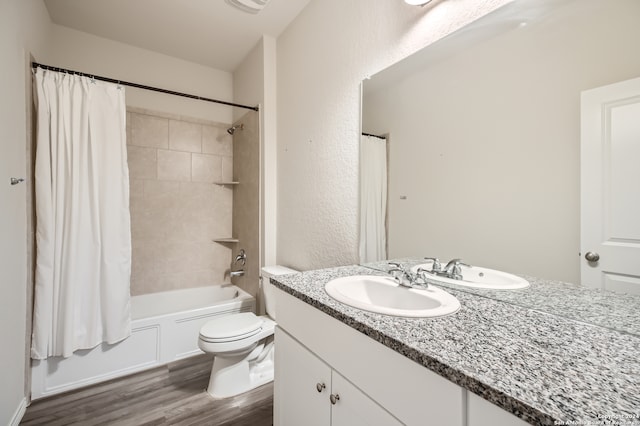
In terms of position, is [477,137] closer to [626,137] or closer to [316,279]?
[626,137]

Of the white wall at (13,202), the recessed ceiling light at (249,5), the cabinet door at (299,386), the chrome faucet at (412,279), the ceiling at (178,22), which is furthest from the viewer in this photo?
the ceiling at (178,22)

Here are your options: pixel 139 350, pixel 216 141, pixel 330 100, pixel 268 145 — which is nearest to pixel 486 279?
pixel 330 100

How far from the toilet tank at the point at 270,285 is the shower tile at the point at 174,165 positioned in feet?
4.34

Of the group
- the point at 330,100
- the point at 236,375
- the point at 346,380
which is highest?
the point at 330,100

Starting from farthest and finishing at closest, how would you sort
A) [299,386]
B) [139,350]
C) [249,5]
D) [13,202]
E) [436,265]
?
[139,350] → [249,5] → [13,202] → [436,265] → [299,386]

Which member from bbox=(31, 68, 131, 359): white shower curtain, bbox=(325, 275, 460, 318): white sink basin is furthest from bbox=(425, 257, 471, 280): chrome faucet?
bbox=(31, 68, 131, 359): white shower curtain

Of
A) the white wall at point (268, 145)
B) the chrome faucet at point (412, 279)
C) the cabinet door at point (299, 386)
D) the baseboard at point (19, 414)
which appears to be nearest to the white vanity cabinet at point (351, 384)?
the cabinet door at point (299, 386)

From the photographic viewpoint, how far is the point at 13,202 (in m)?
1.47

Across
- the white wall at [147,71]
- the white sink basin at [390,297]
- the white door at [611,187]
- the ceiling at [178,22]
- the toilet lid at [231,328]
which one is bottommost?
the toilet lid at [231,328]

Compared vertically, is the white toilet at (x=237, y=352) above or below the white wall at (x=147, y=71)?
below

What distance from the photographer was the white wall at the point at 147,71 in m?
2.35

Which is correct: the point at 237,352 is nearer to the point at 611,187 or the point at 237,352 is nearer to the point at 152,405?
the point at 152,405

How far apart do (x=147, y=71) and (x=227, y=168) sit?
1122mm

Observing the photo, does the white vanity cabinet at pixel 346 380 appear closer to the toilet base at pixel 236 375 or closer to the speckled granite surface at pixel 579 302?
the speckled granite surface at pixel 579 302
